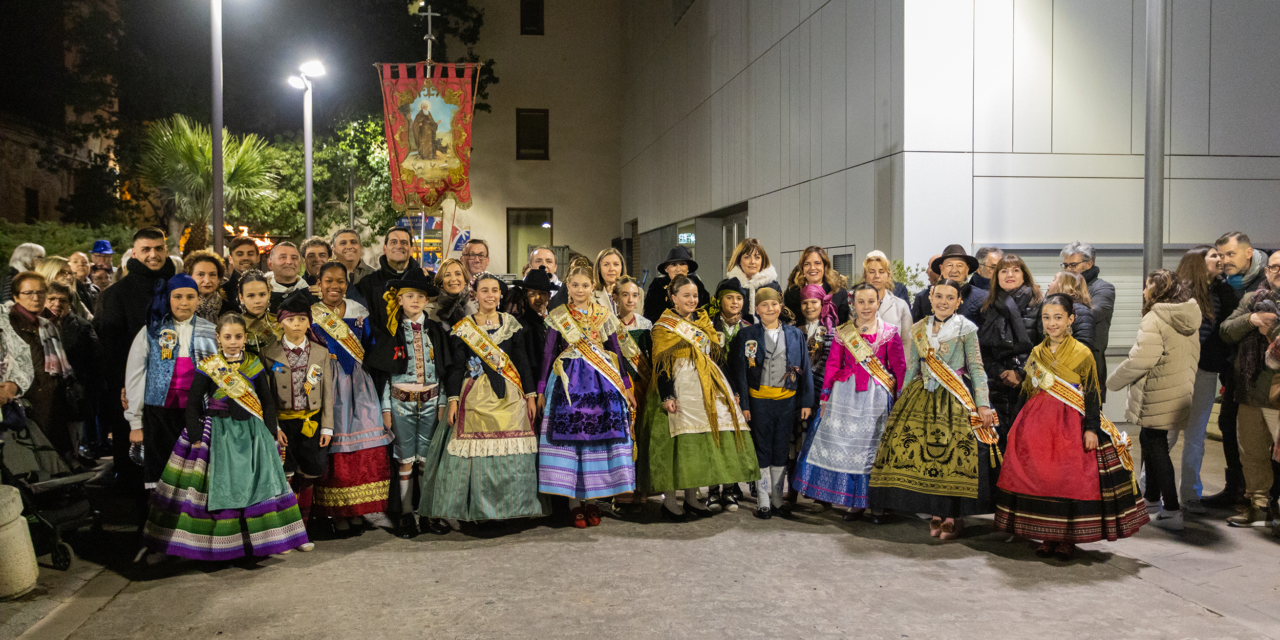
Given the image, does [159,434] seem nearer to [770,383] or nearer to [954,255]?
[770,383]

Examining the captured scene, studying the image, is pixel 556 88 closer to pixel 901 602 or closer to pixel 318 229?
pixel 318 229

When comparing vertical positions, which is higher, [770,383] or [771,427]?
[770,383]

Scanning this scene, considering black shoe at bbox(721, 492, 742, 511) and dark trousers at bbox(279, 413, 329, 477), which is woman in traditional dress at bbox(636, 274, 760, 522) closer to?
black shoe at bbox(721, 492, 742, 511)

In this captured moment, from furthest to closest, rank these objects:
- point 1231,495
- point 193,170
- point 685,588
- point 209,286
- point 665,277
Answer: point 193,170 → point 665,277 → point 1231,495 → point 209,286 → point 685,588

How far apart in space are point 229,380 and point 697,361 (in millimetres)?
3125

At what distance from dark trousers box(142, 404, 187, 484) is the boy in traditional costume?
3.82 m

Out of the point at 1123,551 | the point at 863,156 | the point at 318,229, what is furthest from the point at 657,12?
the point at 1123,551

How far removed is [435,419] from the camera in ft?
21.1

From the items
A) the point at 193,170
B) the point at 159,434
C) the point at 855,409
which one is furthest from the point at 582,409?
the point at 193,170

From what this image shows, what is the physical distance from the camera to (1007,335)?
21.4 feet

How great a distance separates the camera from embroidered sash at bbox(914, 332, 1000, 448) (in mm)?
5973

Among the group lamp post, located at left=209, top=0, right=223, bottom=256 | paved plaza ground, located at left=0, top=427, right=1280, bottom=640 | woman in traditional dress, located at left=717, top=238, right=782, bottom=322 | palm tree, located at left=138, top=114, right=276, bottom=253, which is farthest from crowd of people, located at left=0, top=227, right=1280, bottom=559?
palm tree, located at left=138, top=114, right=276, bottom=253

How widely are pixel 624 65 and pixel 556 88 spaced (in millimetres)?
2246

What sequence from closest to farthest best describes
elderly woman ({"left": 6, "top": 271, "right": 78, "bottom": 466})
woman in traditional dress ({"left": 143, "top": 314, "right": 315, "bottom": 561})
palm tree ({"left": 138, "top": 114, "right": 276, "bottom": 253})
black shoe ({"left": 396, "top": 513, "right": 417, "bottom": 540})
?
woman in traditional dress ({"left": 143, "top": 314, "right": 315, "bottom": 561}) → elderly woman ({"left": 6, "top": 271, "right": 78, "bottom": 466}) → black shoe ({"left": 396, "top": 513, "right": 417, "bottom": 540}) → palm tree ({"left": 138, "top": 114, "right": 276, "bottom": 253})
